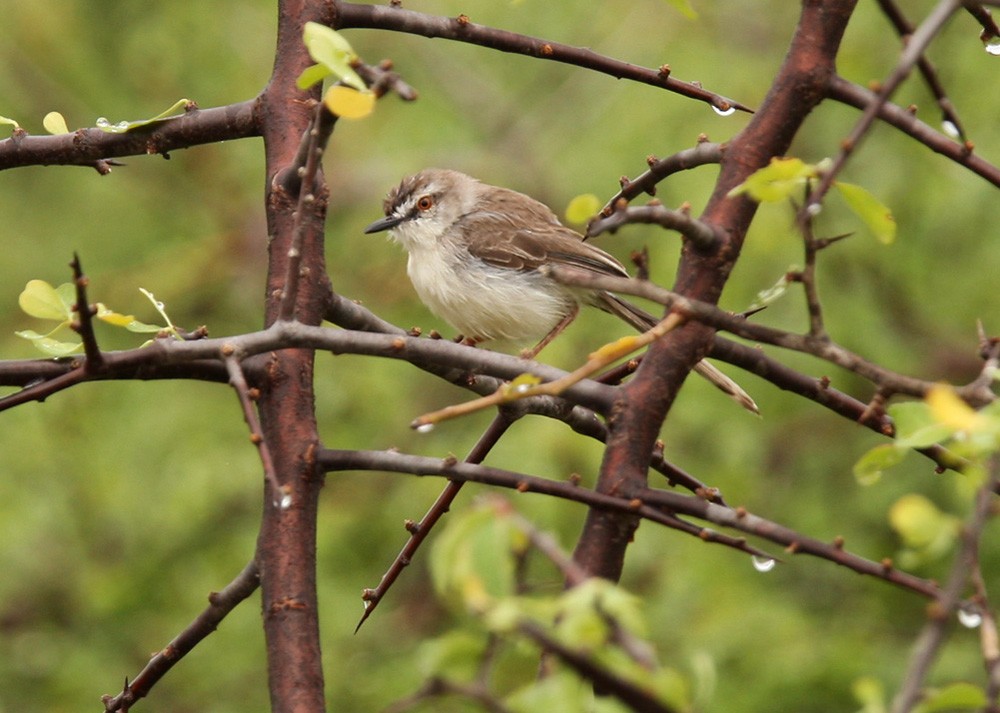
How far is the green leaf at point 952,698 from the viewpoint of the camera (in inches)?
58.1

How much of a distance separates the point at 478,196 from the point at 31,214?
16.6ft

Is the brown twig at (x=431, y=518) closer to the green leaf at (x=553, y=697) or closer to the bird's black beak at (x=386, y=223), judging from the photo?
the green leaf at (x=553, y=697)

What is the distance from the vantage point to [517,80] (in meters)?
9.76

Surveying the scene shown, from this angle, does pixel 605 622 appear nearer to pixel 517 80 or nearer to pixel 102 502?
pixel 102 502

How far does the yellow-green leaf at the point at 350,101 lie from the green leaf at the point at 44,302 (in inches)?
27.9

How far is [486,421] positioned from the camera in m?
7.31

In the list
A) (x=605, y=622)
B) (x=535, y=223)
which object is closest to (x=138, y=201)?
(x=535, y=223)

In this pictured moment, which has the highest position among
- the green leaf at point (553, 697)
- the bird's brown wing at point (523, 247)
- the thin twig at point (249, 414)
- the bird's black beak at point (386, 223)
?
the bird's black beak at point (386, 223)

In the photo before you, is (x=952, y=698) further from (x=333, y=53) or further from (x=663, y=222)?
(x=333, y=53)

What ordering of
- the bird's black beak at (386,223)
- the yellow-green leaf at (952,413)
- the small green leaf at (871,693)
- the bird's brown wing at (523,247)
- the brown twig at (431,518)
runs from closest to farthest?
the small green leaf at (871,693)
the yellow-green leaf at (952,413)
the brown twig at (431,518)
the bird's brown wing at (523,247)
the bird's black beak at (386,223)

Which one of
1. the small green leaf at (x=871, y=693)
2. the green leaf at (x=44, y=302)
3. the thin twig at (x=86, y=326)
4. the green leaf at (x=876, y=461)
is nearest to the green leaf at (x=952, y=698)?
the small green leaf at (x=871, y=693)

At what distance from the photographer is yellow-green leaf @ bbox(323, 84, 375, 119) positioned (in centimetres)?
188

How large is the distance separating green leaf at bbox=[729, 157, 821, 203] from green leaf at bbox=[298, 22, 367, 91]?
0.59m

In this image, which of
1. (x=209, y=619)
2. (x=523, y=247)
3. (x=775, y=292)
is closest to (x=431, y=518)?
(x=209, y=619)
